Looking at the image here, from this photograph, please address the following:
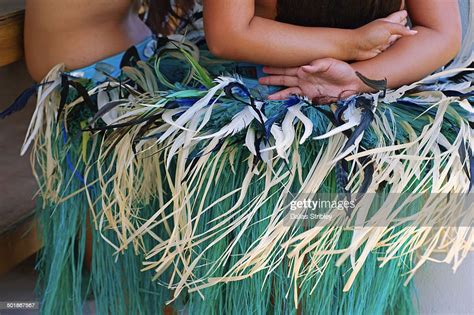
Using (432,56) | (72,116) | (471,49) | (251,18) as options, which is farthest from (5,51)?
(471,49)

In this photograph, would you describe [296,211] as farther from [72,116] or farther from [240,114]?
[72,116]

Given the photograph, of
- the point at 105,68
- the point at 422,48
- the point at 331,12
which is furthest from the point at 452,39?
the point at 105,68

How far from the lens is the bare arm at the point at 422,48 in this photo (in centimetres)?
90

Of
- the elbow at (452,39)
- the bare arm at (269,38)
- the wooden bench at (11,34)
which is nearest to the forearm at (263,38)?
the bare arm at (269,38)

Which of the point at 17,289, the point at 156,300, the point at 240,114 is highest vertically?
the point at 240,114

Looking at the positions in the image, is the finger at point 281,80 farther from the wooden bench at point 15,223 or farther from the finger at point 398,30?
the wooden bench at point 15,223

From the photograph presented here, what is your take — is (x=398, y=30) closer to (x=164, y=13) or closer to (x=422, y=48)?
(x=422, y=48)

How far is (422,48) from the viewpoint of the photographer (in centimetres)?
92

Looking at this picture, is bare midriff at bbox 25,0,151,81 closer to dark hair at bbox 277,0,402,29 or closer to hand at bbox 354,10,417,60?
dark hair at bbox 277,0,402,29

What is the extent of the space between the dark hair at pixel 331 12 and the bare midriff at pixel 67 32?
0.29 meters

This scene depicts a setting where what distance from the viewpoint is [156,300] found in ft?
3.14

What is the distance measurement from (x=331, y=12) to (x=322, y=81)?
0.34 feet

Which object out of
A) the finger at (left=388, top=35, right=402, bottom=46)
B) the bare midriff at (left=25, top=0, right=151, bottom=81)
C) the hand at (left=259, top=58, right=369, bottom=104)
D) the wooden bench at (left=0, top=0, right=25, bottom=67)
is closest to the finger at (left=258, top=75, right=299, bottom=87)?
the hand at (left=259, top=58, right=369, bottom=104)

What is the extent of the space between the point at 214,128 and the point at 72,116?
0.22 meters
